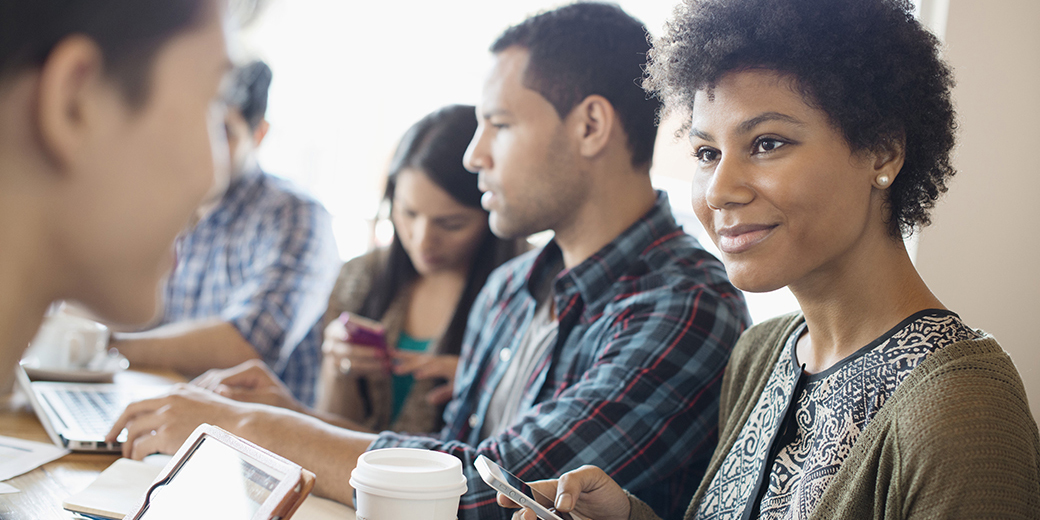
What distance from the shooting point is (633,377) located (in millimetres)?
1271

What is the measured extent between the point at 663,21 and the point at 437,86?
9.76ft

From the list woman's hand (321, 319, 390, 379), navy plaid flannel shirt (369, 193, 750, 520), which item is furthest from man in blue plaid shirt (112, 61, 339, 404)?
navy plaid flannel shirt (369, 193, 750, 520)

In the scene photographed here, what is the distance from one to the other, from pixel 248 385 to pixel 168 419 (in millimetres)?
446

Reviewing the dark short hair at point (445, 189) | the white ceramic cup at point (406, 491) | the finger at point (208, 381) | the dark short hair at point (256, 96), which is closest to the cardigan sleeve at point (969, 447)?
the white ceramic cup at point (406, 491)

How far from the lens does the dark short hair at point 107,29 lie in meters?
0.48

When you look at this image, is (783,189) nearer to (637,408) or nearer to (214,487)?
(637,408)

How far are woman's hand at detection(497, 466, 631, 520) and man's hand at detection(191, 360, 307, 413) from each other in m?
0.87

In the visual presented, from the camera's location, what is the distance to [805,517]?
94 centimetres

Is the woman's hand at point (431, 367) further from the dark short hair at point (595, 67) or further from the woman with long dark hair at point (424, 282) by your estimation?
the dark short hair at point (595, 67)

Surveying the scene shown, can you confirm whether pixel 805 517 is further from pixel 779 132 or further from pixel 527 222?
pixel 527 222

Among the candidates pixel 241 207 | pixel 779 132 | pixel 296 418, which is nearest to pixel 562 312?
pixel 296 418

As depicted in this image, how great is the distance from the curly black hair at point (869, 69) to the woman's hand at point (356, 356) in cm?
131

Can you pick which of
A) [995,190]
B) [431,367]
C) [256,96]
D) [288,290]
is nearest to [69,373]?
[288,290]

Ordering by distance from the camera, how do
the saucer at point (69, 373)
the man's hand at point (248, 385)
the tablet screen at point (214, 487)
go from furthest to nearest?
1. the saucer at point (69, 373)
2. the man's hand at point (248, 385)
3. the tablet screen at point (214, 487)
